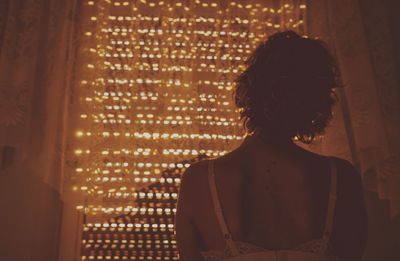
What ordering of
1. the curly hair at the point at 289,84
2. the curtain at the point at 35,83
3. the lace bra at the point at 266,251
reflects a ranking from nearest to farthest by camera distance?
the lace bra at the point at 266,251, the curly hair at the point at 289,84, the curtain at the point at 35,83

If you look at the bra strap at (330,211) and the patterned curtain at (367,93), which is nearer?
the bra strap at (330,211)

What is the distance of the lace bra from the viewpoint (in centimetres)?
82

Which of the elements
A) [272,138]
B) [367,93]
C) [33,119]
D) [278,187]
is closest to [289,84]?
[272,138]

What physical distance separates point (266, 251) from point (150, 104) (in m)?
0.78

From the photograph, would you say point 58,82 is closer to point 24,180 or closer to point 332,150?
point 24,180

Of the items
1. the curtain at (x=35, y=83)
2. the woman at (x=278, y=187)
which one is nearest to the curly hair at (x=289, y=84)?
the woman at (x=278, y=187)

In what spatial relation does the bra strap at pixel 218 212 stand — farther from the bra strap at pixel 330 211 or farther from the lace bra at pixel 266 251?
the bra strap at pixel 330 211

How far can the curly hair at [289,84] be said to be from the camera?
0.94 meters

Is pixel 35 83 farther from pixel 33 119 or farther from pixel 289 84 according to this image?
pixel 289 84

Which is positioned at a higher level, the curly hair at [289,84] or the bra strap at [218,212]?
the curly hair at [289,84]

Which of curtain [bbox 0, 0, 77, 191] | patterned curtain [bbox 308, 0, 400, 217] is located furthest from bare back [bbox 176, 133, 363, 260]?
curtain [bbox 0, 0, 77, 191]

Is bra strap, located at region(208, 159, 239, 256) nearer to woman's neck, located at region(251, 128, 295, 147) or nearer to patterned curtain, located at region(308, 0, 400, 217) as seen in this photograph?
woman's neck, located at region(251, 128, 295, 147)

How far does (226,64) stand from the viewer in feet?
4.84

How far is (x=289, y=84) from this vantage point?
0.94 meters
